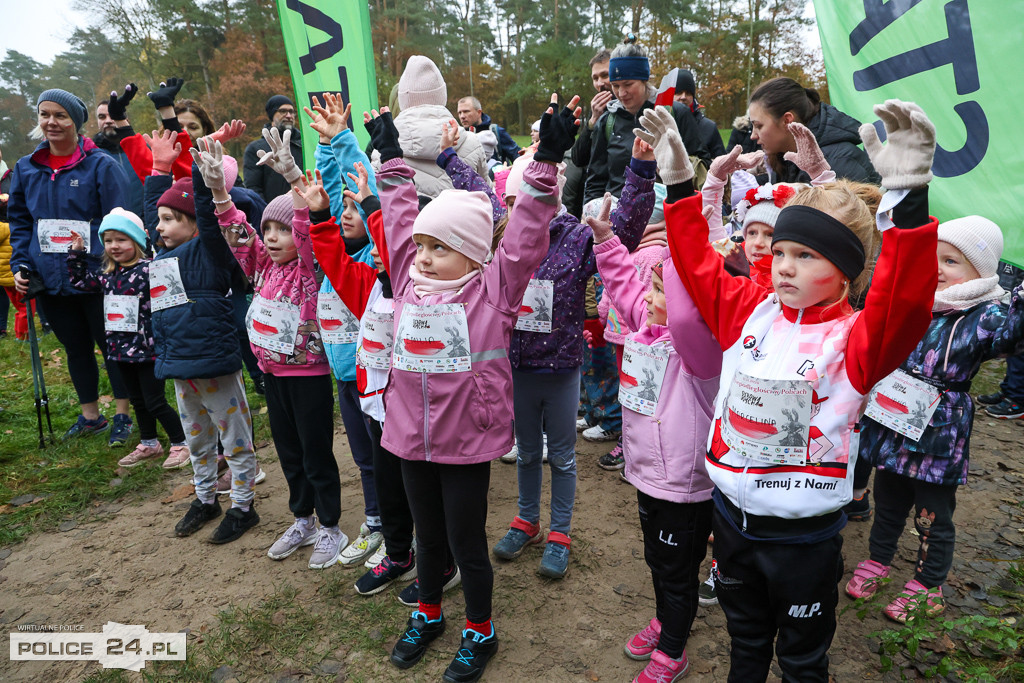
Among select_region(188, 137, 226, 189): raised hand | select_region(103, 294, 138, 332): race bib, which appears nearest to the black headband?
select_region(188, 137, 226, 189): raised hand

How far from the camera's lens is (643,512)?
8.55ft

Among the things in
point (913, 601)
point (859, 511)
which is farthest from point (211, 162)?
point (859, 511)

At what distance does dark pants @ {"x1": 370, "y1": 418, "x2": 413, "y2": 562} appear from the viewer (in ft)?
10.1

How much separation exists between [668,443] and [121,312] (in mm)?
4041

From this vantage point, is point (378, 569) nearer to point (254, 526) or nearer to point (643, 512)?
point (254, 526)

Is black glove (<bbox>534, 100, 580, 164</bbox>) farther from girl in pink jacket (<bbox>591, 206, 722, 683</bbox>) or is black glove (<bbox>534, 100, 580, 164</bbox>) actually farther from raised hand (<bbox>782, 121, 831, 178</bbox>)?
raised hand (<bbox>782, 121, 831, 178</bbox>)

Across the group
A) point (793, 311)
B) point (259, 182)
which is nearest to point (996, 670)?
point (793, 311)

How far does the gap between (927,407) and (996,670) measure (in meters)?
1.08

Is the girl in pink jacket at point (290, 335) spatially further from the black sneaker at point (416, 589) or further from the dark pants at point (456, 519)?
the dark pants at point (456, 519)

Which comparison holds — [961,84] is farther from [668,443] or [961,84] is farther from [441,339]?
[441,339]

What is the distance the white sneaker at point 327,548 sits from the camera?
11.6 feet

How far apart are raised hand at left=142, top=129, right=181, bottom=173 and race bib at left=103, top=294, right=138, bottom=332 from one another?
1.05m

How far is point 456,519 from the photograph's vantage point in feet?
8.57

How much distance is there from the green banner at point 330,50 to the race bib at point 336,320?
4.09ft
